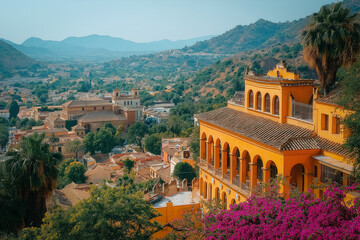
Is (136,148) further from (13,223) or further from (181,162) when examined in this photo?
(13,223)

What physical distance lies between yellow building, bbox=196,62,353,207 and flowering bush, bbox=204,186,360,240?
6.21ft

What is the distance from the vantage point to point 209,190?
66.7 feet

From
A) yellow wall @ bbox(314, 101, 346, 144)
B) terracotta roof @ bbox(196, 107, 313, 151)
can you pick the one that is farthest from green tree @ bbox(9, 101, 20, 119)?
yellow wall @ bbox(314, 101, 346, 144)

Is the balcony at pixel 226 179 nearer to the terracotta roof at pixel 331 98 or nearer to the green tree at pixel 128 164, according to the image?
the terracotta roof at pixel 331 98

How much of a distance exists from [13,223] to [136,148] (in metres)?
53.3

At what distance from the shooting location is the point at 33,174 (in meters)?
17.0

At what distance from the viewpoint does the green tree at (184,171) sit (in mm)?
36438

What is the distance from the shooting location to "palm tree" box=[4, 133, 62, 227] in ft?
55.6

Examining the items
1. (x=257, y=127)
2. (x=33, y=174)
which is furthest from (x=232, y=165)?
(x=33, y=174)

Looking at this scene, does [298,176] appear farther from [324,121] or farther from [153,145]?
[153,145]

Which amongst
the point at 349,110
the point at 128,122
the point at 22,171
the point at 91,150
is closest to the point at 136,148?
the point at 91,150

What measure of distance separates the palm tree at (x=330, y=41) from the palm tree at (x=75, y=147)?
170 ft

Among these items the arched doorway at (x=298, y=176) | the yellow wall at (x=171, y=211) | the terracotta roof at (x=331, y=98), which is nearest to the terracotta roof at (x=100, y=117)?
the yellow wall at (x=171, y=211)

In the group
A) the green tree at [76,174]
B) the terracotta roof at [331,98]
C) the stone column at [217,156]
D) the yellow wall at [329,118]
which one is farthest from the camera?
the green tree at [76,174]
